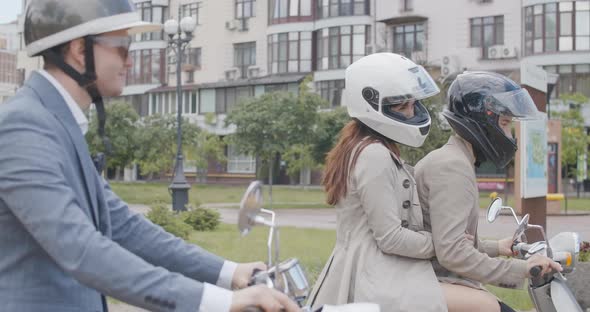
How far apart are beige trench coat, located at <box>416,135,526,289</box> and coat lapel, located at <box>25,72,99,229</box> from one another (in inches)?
68.7

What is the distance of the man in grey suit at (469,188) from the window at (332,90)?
4586cm

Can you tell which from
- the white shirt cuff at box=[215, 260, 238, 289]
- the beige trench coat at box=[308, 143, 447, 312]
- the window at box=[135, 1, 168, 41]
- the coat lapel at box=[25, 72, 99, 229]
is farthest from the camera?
the window at box=[135, 1, 168, 41]

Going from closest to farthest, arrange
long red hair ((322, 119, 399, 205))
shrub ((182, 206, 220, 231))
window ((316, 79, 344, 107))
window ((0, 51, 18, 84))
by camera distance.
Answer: long red hair ((322, 119, 399, 205))
shrub ((182, 206, 220, 231))
window ((316, 79, 344, 107))
window ((0, 51, 18, 84))

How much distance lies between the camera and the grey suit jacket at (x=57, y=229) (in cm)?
201

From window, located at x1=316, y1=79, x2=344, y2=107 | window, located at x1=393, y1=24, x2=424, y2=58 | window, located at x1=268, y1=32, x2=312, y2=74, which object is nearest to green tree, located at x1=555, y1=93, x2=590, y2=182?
window, located at x1=393, y1=24, x2=424, y2=58

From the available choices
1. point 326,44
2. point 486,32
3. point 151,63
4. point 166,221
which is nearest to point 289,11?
point 326,44

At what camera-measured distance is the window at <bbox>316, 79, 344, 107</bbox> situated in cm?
5019

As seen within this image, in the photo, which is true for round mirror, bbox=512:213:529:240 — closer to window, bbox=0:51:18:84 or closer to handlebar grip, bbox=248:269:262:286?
handlebar grip, bbox=248:269:262:286

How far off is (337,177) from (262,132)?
107 feet

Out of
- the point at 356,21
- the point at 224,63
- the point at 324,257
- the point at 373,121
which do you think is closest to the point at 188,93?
the point at 224,63

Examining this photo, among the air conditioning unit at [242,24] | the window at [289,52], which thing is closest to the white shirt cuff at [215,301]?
the window at [289,52]

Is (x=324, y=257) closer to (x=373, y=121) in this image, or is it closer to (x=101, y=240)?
(x=373, y=121)

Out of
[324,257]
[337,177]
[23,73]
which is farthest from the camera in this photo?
[23,73]

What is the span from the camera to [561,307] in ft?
13.2
